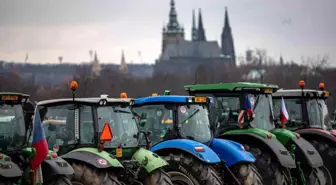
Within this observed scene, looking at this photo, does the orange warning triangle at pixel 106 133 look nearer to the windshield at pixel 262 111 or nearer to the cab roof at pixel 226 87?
the cab roof at pixel 226 87

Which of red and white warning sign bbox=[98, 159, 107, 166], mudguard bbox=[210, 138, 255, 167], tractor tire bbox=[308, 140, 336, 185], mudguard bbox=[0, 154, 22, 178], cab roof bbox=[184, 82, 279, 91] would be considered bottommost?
tractor tire bbox=[308, 140, 336, 185]

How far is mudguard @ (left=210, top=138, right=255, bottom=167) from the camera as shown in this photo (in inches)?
651

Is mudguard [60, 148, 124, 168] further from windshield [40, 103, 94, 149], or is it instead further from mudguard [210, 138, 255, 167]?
mudguard [210, 138, 255, 167]

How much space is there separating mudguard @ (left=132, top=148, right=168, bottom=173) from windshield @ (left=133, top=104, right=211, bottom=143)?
187cm

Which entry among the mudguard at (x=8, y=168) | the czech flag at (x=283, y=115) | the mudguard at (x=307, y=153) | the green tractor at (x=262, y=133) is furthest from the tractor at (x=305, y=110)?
the mudguard at (x=8, y=168)

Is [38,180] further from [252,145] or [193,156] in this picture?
[252,145]

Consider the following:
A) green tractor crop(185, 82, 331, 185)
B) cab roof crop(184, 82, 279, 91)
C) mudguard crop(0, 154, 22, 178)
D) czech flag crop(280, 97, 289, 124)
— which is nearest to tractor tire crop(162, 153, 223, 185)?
green tractor crop(185, 82, 331, 185)

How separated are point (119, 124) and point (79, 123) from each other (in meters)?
0.89

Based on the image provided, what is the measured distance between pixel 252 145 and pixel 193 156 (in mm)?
2992

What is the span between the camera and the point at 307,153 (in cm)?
1898

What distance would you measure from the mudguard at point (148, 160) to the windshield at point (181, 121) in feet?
6.12

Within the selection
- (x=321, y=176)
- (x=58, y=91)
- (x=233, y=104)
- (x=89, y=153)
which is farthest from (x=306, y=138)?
(x=58, y=91)

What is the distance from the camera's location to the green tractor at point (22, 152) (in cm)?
1150

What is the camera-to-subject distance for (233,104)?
735 inches
